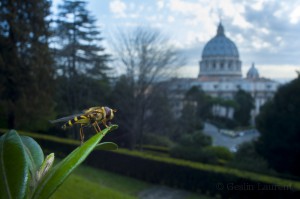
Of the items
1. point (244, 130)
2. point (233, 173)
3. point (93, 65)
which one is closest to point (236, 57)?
point (244, 130)

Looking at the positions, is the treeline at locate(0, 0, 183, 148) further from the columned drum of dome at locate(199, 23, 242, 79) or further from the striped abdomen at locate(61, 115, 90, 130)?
the columned drum of dome at locate(199, 23, 242, 79)

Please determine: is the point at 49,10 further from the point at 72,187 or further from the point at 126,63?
the point at 72,187

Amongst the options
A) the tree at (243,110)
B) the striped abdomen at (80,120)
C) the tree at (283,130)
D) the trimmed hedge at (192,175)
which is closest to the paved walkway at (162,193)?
the trimmed hedge at (192,175)

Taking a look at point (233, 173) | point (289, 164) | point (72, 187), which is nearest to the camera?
point (72, 187)

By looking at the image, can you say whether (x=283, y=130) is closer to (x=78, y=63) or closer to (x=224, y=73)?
(x=78, y=63)

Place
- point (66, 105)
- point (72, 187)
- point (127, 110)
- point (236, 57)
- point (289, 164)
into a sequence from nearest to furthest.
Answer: point (72, 187) → point (289, 164) → point (127, 110) → point (66, 105) → point (236, 57)

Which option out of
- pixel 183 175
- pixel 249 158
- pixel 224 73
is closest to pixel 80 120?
pixel 183 175
